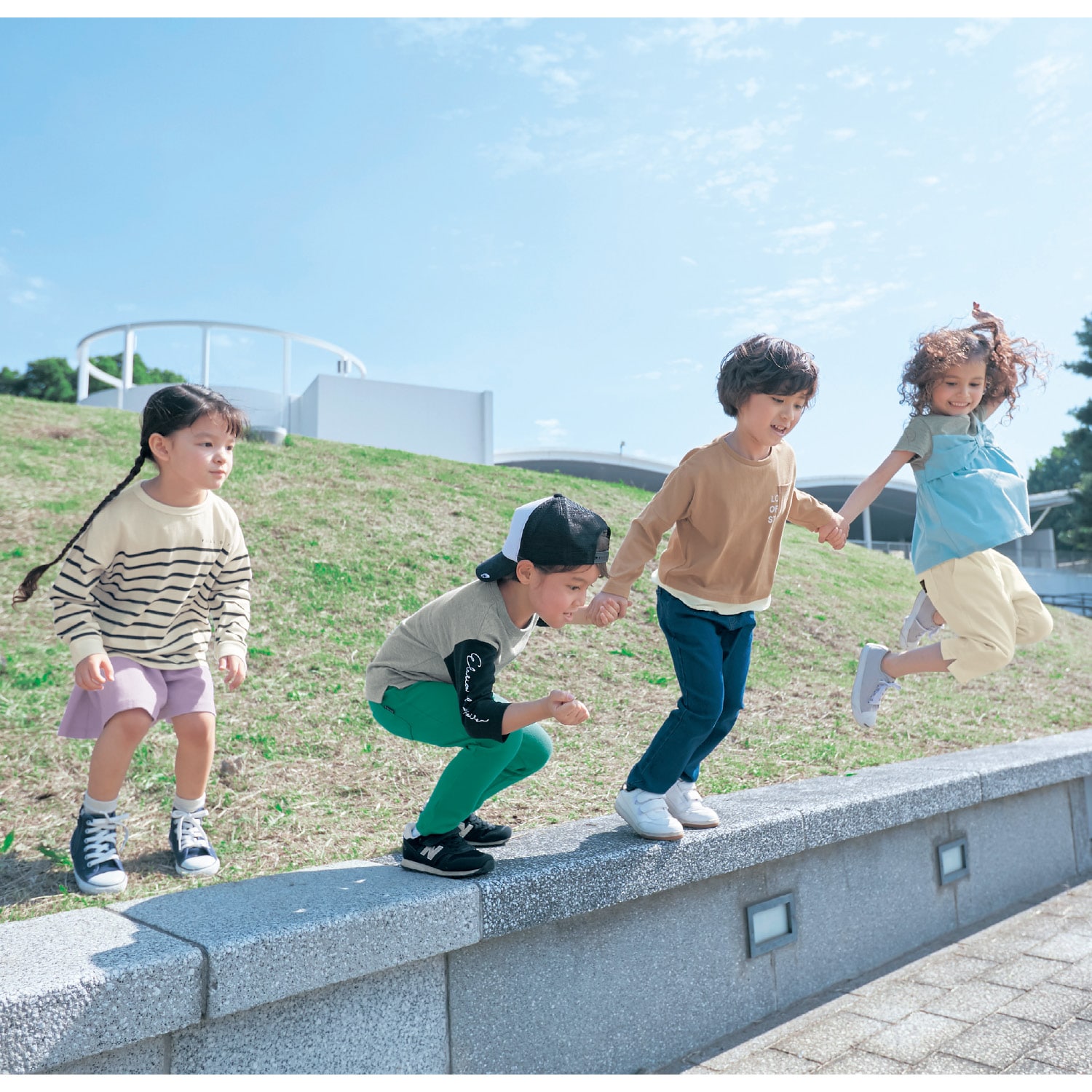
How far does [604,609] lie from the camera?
262cm

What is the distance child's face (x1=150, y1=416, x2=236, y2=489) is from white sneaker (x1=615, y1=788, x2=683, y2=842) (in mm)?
1587

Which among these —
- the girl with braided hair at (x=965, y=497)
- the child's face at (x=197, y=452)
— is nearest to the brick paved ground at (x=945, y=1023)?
the girl with braided hair at (x=965, y=497)

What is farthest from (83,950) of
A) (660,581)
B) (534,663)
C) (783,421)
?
(534,663)

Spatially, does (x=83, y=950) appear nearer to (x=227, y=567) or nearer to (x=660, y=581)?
(x=227, y=567)

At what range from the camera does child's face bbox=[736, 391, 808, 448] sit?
9.17 ft

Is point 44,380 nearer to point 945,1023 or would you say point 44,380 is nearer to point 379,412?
point 379,412

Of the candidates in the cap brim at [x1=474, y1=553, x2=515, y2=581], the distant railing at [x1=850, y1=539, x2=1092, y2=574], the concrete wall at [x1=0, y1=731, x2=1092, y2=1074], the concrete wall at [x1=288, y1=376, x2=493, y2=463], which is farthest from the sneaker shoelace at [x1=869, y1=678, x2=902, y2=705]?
the distant railing at [x1=850, y1=539, x2=1092, y2=574]

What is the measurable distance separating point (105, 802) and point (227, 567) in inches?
32.8

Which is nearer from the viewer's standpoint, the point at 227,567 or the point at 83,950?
the point at 83,950

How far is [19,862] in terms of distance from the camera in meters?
3.07

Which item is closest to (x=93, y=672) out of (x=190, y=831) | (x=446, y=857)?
(x=190, y=831)

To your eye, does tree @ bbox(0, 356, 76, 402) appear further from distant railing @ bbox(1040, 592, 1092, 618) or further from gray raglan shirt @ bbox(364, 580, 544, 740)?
gray raglan shirt @ bbox(364, 580, 544, 740)

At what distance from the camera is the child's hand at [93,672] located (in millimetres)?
2584

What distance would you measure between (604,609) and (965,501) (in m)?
1.47
